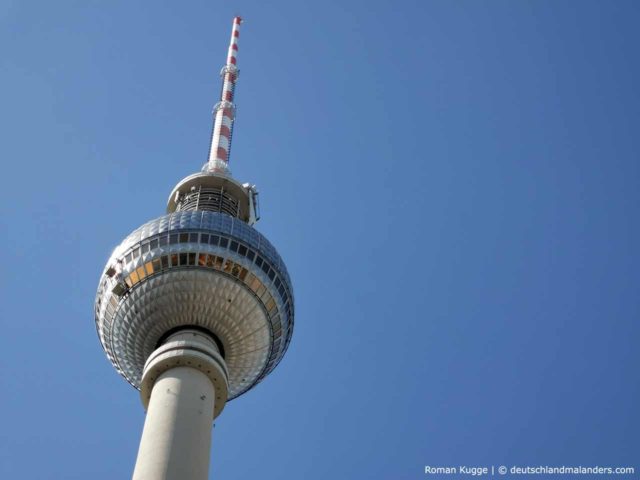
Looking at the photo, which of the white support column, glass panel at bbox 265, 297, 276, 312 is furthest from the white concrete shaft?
glass panel at bbox 265, 297, 276, 312

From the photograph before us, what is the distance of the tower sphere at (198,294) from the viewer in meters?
42.9

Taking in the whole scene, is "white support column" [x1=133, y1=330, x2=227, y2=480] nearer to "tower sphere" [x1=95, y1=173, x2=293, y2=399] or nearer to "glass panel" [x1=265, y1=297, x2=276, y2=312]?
"tower sphere" [x1=95, y1=173, x2=293, y2=399]

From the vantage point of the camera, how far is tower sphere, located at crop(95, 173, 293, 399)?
42.9 metres

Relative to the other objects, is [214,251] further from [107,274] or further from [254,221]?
[254,221]

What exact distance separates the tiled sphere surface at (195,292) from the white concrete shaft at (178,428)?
12.7 feet

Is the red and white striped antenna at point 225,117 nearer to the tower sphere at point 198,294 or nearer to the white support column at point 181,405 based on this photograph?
the tower sphere at point 198,294

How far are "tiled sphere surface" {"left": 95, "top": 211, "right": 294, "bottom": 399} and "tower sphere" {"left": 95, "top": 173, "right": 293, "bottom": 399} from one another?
54 millimetres

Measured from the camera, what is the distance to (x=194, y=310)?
42875 mm

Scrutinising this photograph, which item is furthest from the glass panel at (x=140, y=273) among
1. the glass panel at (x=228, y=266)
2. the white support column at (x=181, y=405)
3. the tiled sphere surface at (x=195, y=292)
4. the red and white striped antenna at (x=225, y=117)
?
the red and white striped antenna at (x=225, y=117)

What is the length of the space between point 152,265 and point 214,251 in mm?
3422

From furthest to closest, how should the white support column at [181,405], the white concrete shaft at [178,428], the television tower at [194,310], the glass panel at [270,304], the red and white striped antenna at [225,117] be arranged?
the red and white striped antenna at [225,117] → the glass panel at [270,304] → the television tower at [194,310] → the white support column at [181,405] → the white concrete shaft at [178,428]

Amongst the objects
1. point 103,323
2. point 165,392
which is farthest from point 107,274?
point 165,392

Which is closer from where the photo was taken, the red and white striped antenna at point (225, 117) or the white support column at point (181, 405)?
the white support column at point (181, 405)

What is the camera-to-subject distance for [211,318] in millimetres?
43188
